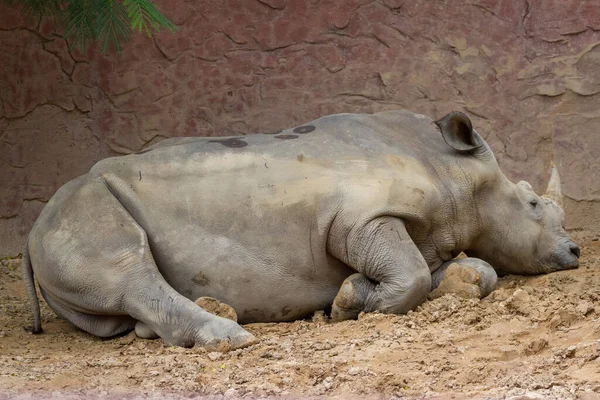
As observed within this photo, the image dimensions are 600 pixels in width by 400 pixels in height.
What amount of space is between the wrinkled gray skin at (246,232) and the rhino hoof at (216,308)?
15cm

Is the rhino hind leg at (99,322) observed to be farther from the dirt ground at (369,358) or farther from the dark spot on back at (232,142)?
the dark spot on back at (232,142)

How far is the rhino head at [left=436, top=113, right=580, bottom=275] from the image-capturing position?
6.66 meters

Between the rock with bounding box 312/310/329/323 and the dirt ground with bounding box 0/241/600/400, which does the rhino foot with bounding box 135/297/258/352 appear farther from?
the rock with bounding box 312/310/329/323

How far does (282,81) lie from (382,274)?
2818mm

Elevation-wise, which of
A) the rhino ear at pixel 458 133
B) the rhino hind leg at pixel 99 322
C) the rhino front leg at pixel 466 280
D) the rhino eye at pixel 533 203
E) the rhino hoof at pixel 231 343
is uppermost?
the rhino ear at pixel 458 133

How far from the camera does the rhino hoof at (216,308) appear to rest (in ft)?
19.0

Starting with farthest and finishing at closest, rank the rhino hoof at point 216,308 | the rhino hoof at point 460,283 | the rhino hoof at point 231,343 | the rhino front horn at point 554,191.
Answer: the rhino front horn at point 554,191 < the rhino hoof at point 460,283 < the rhino hoof at point 216,308 < the rhino hoof at point 231,343

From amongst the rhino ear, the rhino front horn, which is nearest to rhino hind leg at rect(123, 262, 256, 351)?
the rhino ear

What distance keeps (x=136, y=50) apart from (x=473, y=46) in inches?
101

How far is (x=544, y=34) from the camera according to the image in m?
8.29

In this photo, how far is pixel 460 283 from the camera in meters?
6.19

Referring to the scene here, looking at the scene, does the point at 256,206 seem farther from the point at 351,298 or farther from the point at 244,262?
the point at 351,298

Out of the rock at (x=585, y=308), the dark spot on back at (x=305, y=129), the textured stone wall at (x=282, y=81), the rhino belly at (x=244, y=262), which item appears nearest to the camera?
the rock at (x=585, y=308)

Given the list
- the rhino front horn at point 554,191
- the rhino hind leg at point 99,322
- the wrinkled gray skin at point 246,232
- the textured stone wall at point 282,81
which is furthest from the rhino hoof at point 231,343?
the textured stone wall at point 282,81
